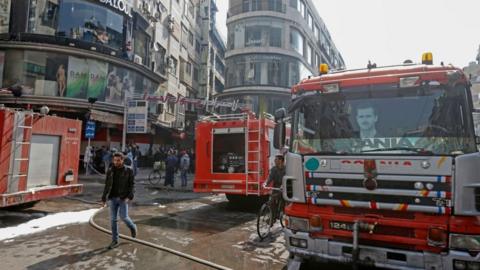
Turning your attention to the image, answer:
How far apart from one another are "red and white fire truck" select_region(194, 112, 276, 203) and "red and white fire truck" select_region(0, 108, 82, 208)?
3861 millimetres

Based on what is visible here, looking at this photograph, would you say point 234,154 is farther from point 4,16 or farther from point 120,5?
point 4,16

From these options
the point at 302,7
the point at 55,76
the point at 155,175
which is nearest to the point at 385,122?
the point at 155,175

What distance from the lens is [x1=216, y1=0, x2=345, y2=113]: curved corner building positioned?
3553 cm

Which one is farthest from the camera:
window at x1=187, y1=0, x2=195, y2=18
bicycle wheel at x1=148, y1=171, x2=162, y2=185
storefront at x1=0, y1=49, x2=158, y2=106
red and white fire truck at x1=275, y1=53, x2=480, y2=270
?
window at x1=187, y1=0, x2=195, y2=18

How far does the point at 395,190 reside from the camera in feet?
13.8

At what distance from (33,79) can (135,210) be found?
1608 cm

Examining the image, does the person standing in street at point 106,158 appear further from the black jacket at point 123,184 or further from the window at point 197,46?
the window at point 197,46

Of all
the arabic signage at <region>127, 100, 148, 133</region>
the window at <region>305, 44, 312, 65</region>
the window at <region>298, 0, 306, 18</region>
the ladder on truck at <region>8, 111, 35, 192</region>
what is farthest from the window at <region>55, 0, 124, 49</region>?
the window at <region>305, 44, 312, 65</region>

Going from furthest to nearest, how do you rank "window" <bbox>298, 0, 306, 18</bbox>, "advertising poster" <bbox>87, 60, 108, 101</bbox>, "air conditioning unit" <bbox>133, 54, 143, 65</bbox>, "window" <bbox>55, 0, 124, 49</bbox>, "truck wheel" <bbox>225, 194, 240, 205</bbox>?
"window" <bbox>298, 0, 306, 18</bbox> → "air conditioning unit" <bbox>133, 54, 143, 65</bbox> → "advertising poster" <bbox>87, 60, 108, 101</bbox> → "window" <bbox>55, 0, 124, 49</bbox> → "truck wheel" <bbox>225, 194, 240, 205</bbox>

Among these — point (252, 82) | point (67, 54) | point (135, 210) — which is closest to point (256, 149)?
point (135, 210)

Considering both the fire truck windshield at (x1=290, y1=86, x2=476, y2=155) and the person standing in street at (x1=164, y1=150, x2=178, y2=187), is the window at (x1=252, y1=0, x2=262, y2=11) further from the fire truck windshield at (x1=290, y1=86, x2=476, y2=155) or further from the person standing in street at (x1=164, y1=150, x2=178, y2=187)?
the fire truck windshield at (x1=290, y1=86, x2=476, y2=155)

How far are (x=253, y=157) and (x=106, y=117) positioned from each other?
1592 centimetres

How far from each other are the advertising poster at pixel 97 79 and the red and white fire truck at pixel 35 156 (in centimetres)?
1526

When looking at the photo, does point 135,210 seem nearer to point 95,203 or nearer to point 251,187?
point 95,203
